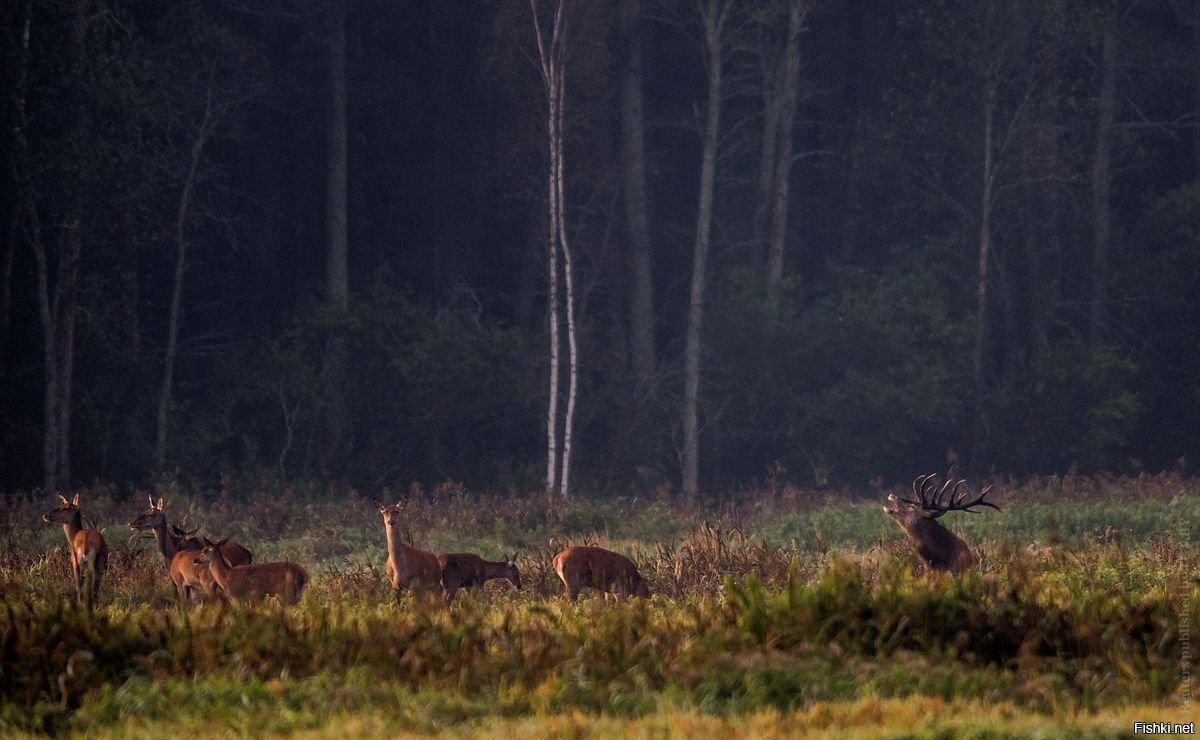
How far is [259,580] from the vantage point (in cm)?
1355

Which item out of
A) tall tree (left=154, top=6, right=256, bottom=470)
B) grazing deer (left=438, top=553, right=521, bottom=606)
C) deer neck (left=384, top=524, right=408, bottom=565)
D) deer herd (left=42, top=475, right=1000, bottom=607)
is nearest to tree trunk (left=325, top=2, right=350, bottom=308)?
tall tree (left=154, top=6, right=256, bottom=470)

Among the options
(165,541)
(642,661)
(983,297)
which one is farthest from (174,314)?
(642,661)

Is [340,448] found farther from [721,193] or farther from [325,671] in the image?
[325,671]

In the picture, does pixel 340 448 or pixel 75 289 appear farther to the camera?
pixel 340 448

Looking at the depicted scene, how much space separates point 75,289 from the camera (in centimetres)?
2881

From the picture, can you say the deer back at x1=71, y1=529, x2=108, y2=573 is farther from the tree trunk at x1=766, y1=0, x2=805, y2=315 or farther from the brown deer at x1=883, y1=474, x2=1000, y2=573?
the tree trunk at x1=766, y1=0, x2=805, y2=315

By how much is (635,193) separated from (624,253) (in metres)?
1.46

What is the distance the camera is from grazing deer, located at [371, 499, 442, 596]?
14.2 metres

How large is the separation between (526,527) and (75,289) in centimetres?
1022

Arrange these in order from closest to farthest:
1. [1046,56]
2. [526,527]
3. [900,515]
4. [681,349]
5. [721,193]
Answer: [900,515] < [526,527] < [1046,56] < [681,349] < [721,193]

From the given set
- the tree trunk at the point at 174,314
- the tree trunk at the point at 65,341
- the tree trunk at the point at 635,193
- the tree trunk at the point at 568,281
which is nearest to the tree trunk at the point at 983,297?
the tree trunk at the point at 635,193

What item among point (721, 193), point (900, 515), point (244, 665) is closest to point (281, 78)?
point (721, 193)

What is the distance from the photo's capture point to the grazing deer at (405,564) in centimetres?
1416

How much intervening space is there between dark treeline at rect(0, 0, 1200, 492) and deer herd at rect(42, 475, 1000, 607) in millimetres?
15528
